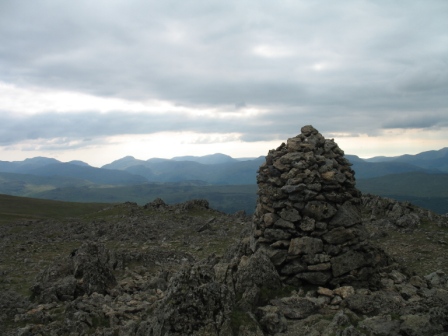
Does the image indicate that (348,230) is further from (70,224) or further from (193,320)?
(70,224)

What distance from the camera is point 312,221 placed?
63.4 feet

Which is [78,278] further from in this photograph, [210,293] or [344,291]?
[344,291]

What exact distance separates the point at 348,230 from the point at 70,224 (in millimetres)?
45511

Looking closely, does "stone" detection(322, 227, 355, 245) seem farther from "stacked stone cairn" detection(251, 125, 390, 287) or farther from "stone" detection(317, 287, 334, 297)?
"stone" detection(317, 287, 334, 297)

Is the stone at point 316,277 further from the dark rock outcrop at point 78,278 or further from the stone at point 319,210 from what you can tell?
the dark rock outcrop at point 78,278

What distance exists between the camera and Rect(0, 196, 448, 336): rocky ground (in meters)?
12.7

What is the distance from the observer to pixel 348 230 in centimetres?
1902

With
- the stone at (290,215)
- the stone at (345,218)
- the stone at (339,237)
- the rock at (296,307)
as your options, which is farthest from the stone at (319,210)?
the rock at (296,307)

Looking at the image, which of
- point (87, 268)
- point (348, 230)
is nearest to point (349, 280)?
point (348, 230)

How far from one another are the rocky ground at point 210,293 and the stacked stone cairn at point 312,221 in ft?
3.32

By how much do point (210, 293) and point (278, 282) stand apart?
6.14 metres

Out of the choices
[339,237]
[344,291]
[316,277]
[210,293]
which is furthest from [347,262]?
[210,293]

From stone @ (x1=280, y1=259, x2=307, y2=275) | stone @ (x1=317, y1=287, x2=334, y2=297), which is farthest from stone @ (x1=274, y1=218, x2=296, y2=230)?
stone @ (x1=317, y1=287, x2=334, y2=297)

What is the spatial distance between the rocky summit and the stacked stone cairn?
0.18 ft
